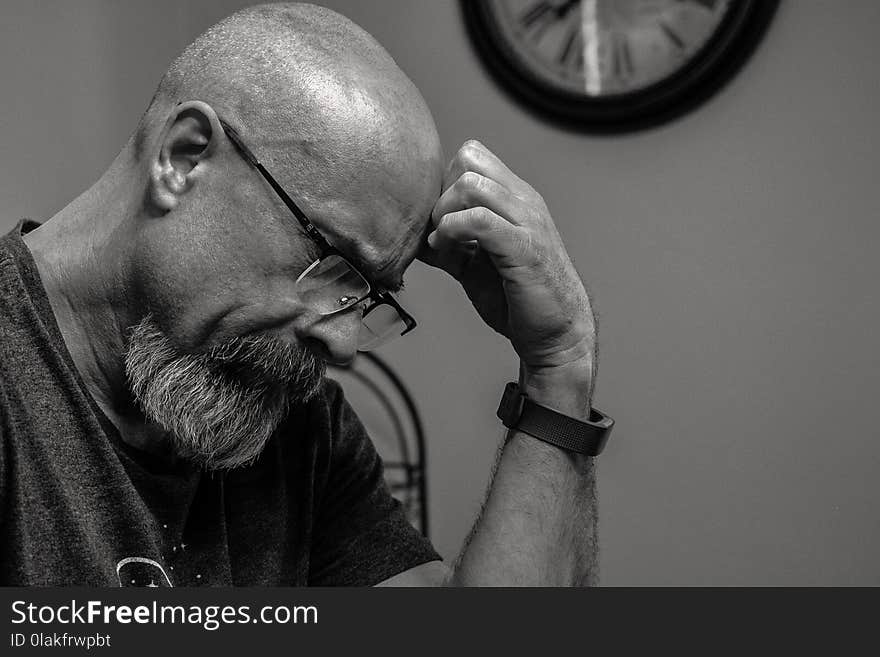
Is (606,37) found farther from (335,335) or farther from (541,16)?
(335,335)

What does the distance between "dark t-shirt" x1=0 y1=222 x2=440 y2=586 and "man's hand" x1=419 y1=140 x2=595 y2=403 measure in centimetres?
28

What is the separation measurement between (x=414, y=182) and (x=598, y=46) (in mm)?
1138

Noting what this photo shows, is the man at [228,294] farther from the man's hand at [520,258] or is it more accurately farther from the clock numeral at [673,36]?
the clock numeral at [673,36]

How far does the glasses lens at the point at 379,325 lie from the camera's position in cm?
100

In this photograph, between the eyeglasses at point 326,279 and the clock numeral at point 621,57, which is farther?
the clock numeral at point 621,57

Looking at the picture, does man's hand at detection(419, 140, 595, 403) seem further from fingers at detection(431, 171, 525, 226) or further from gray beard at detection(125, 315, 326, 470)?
gray beard at detection(125, 315, 326, 470)

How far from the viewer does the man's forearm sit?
981 millimetres

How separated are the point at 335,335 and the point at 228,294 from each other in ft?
0.39

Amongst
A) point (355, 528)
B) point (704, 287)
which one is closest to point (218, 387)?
point (355, 528)

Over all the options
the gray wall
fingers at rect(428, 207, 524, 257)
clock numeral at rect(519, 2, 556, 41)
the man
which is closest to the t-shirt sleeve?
the man

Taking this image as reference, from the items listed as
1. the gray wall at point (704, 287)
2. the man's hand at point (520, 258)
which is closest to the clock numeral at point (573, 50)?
the gray wall at point (704, 287)

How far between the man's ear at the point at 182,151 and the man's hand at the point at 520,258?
0.25m

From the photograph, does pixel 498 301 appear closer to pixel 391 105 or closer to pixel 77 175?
pixel 391 105

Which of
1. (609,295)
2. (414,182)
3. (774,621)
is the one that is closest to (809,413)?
(609,295)
